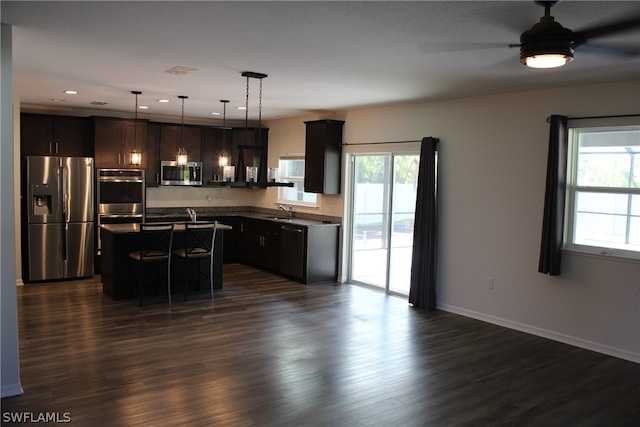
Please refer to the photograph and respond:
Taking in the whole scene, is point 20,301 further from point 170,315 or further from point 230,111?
point 230,111

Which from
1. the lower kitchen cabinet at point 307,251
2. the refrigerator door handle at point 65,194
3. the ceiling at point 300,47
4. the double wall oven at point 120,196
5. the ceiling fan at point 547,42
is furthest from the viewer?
the double wall oven at point 120,196

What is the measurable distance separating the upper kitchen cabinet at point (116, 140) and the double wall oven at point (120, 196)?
16 centimetres

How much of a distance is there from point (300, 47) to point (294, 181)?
5039mm

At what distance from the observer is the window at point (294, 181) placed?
8531 millimetres

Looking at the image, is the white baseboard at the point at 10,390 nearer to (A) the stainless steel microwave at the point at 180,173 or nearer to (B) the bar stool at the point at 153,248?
(B) the bar stool at the point at 153,248

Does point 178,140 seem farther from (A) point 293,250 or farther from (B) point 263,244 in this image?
(A) point 293,250

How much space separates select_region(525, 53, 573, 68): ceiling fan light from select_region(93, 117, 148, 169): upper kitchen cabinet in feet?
21.8

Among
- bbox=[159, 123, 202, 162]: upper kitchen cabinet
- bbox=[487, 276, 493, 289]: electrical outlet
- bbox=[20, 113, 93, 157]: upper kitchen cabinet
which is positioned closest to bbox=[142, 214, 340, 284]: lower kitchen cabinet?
bbox=[159, 123, 202, 162]: upper kitchen cabinet

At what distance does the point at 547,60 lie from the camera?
2775mm

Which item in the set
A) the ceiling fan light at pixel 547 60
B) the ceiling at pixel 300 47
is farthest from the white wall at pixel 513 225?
the ceiling fan light at pixel 547 60

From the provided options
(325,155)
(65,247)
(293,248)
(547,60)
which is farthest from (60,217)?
(547,60)

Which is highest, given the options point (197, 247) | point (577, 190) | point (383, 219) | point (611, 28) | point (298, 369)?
point (611, 28)

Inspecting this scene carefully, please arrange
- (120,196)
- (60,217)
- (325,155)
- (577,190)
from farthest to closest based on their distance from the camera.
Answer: (120,196) → (325,155) → (60,217) → (577,190)

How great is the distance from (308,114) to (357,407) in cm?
547
